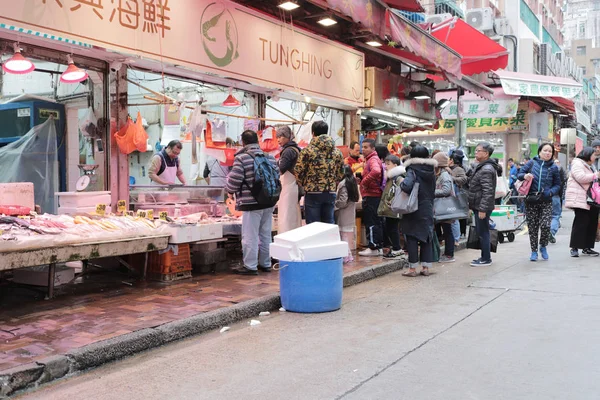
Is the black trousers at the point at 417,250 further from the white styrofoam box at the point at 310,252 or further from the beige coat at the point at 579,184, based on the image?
the beige coat at the point at 579,184

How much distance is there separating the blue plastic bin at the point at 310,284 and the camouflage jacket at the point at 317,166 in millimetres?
2105

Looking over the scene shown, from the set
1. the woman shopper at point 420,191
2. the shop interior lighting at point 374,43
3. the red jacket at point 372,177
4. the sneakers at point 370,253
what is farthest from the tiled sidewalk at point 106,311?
the shop interior lighting at point 374,43

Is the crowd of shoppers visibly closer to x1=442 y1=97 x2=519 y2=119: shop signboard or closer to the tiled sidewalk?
the tiled sidewalk

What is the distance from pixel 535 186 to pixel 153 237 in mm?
6576

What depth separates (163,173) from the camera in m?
10.1

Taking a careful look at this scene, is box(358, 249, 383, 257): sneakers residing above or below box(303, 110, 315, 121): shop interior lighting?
below

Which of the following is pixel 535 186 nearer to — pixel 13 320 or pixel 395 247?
pixel 395 247

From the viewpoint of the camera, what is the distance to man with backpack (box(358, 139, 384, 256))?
997 centimetres

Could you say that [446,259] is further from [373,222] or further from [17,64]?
[17,64]

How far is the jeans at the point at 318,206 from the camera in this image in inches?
336

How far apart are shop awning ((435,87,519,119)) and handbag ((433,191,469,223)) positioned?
1382cm

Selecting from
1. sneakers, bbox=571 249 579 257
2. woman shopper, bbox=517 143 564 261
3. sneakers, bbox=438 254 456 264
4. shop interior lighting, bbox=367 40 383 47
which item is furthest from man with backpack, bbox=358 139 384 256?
shop interior lighting, bbox=367 40 383 47

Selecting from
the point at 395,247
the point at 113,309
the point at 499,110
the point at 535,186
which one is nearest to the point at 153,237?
the point at 113,309

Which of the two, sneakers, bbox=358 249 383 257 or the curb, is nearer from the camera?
the curb
